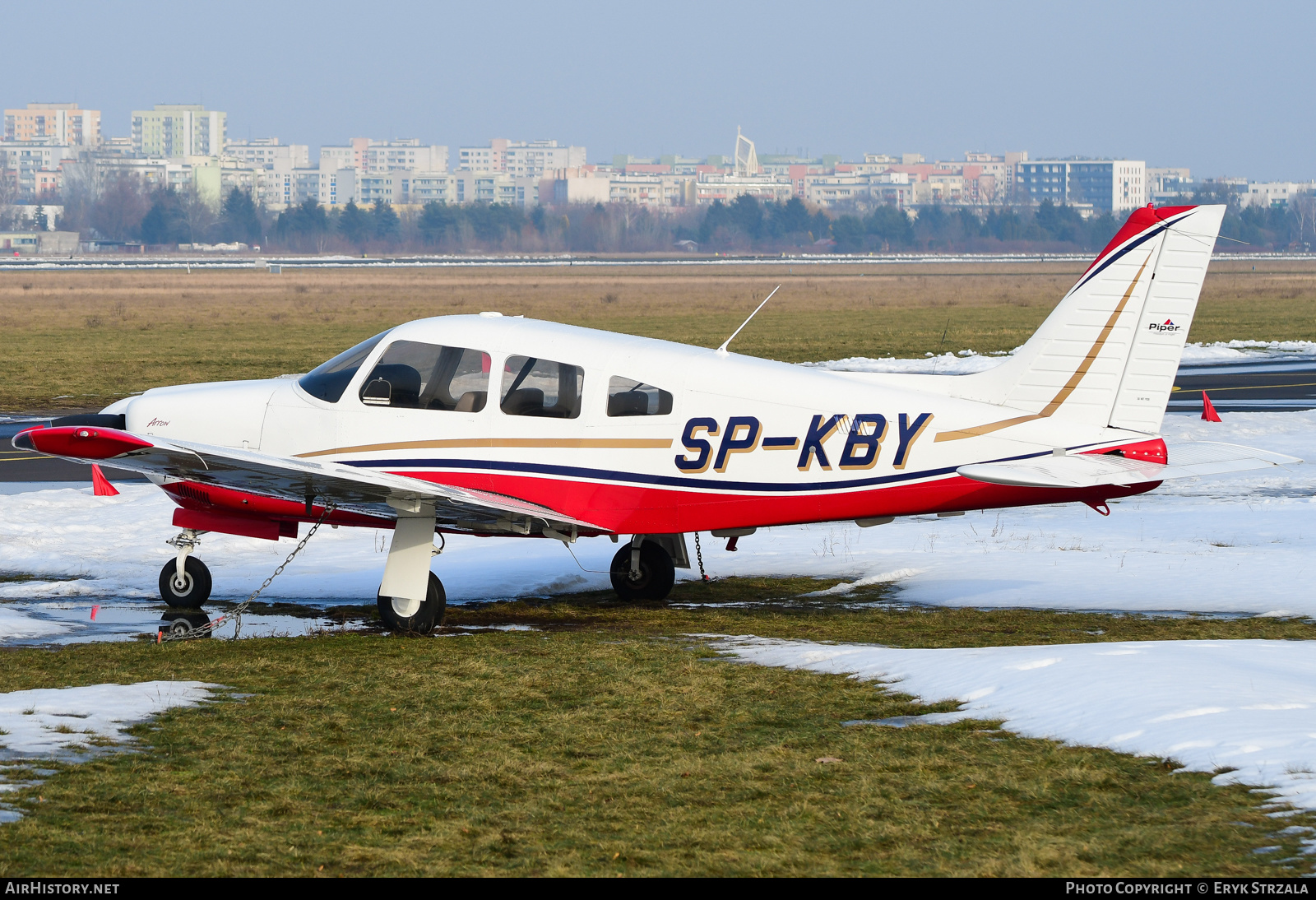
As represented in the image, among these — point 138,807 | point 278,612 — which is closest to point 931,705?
point 138,807

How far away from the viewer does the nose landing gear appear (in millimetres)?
11656

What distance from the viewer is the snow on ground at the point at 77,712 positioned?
672 cm

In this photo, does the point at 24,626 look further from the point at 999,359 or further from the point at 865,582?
Result: the point at 999,359

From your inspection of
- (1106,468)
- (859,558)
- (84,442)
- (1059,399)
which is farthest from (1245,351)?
(84,442)

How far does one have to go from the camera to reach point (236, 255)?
19362cm

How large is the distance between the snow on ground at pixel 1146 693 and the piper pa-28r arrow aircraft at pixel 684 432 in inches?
68.2

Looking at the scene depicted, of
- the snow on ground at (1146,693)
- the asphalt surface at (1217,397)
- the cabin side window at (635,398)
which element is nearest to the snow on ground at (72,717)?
the snow on ground at (1146,693)

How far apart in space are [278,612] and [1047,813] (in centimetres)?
756

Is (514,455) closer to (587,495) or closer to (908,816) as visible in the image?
(587,495)

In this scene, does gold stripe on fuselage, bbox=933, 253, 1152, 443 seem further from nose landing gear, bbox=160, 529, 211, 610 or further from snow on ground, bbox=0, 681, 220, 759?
nose landing gear, bbox=160, 529, 211, 610

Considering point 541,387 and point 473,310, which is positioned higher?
point 473,310

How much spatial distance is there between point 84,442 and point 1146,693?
6.62 m

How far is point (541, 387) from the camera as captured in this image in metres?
10.9

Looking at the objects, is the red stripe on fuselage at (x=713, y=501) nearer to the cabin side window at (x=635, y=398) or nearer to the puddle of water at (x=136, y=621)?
the cabin side window at (x=635, y=398)
